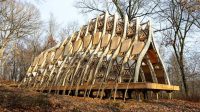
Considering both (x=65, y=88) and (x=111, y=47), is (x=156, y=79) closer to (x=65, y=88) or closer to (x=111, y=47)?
(x=111, y=47)

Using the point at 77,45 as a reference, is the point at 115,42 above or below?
below

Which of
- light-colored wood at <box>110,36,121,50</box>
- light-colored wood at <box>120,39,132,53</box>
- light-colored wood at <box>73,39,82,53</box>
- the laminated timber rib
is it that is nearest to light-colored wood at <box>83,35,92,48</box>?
the laminated timber rib

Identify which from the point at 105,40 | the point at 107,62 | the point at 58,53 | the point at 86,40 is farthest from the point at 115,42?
the point at 58,53

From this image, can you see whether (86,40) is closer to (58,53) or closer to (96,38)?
(96,38)

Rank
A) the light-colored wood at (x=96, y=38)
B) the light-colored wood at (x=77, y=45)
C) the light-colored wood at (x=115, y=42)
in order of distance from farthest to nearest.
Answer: the light-colored wood at (x=77, y=45) → the light-colored wood at (x=96, y=38) → the light-colored wood at (x=115, y=42)

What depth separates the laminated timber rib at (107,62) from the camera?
16.3m

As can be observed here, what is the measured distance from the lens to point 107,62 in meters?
17.8

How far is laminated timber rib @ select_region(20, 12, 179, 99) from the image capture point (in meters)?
16.3

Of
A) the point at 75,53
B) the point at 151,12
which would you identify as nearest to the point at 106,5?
the point at 151,12

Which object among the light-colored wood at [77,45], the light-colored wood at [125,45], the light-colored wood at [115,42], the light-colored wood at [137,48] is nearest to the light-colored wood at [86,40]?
the light-colored wood at [77,45]

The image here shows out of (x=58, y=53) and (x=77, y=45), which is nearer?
(x=77, y=45)

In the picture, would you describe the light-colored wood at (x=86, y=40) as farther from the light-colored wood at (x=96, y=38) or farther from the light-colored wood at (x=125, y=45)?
the light-colored wood at (x=125, y=45)

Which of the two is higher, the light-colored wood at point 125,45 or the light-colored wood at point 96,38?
the light-colored wood at point 96,38

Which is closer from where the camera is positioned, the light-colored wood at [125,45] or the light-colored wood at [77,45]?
the light-colored wood at [125,45]
